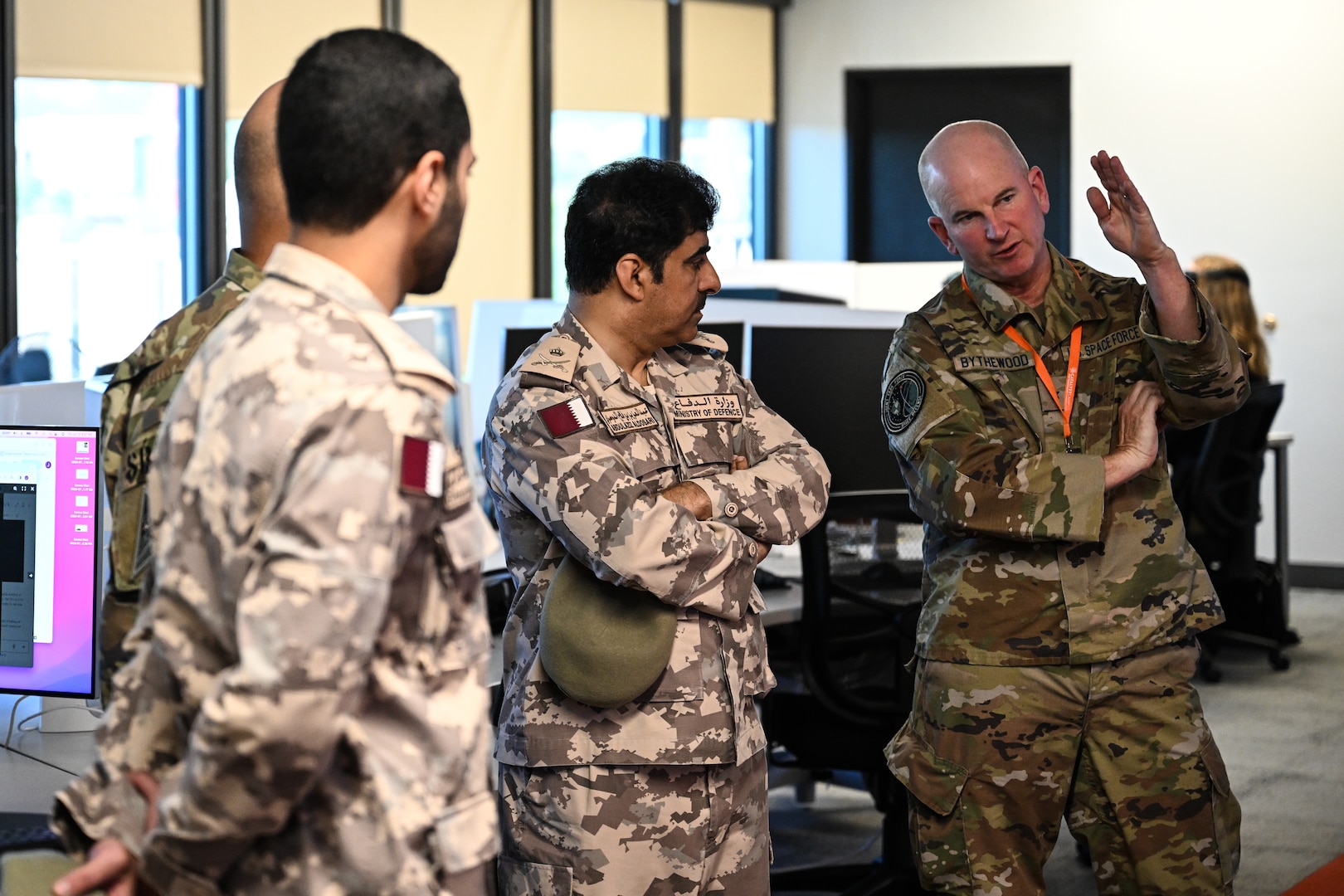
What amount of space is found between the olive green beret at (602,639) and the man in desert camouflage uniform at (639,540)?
1.5 inches

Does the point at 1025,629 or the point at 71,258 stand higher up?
the point at 71,258

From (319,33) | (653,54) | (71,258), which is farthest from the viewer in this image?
(653,54)

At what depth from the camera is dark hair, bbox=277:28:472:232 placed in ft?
3.57

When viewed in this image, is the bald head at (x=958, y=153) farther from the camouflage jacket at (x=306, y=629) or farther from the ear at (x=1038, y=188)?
the camouflage jacket at (x=306, y=629)

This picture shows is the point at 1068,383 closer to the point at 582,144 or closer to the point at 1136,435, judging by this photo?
the point at 1136,435

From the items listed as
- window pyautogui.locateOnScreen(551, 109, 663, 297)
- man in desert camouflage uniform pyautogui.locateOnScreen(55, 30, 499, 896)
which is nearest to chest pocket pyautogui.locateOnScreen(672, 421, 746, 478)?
man in desert camouflage uniform pyautogui.locateOnScreen(55, 30, 499, 896)

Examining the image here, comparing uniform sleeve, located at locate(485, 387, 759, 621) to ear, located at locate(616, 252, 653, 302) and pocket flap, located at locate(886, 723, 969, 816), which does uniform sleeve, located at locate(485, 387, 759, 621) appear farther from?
pocket flap, located at locate(886, 723, 969, 816)

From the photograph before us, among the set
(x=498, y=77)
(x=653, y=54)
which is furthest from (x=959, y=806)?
(x=653, y=54)

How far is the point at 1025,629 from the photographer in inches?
78.8

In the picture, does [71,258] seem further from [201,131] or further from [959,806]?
[959,806]

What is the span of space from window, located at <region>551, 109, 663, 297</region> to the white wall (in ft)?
5.69

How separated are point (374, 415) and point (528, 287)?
6.30 metres

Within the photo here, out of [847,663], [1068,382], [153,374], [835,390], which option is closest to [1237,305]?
[835,390]

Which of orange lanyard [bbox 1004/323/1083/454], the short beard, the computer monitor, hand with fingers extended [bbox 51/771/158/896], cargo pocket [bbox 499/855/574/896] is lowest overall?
cargo pocket [bbox 499/855/574/896]
